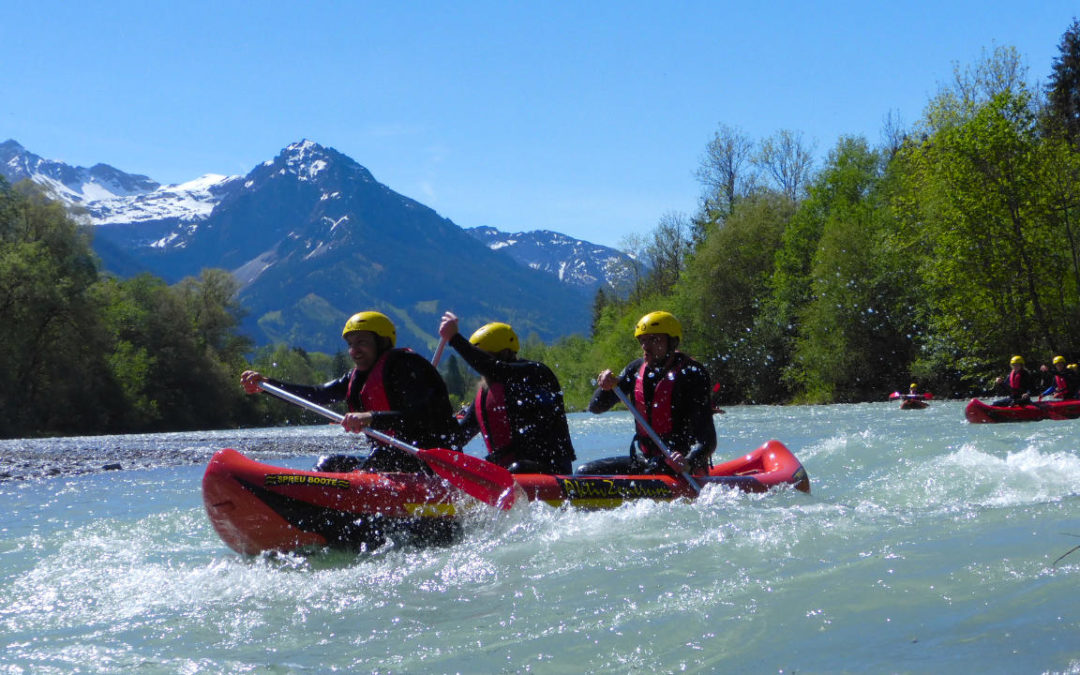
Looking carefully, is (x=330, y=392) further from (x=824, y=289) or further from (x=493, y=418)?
(x=824, y=289)

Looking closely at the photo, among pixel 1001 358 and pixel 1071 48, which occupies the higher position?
pixel 1071 48

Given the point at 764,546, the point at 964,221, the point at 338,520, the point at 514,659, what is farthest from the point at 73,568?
the point at 964,221

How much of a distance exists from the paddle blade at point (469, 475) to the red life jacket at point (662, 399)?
1.62m

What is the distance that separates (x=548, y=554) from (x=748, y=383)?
→ 35087 millimetres

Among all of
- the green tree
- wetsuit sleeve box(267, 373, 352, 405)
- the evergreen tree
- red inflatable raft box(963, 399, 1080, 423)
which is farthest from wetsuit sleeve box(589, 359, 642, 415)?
the evergreen tree

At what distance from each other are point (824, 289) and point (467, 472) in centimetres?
3007

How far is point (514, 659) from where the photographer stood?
150 inches

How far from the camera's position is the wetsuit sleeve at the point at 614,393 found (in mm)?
7914

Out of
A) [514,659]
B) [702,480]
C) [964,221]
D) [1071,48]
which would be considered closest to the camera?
[514,659]

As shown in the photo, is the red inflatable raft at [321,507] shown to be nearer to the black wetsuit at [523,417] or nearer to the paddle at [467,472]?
the paddle at [467,472]

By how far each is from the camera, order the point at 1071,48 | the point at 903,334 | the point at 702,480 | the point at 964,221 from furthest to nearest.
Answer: the point at 1071,48 → the point at 903,334 → the point at 964,221 → the point at 702,480

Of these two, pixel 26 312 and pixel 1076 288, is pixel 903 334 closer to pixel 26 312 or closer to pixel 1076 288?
pixel 1076 288

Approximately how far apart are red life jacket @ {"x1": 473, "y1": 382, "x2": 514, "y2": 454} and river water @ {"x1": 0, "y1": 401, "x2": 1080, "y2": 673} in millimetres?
926

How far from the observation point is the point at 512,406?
744 cm
